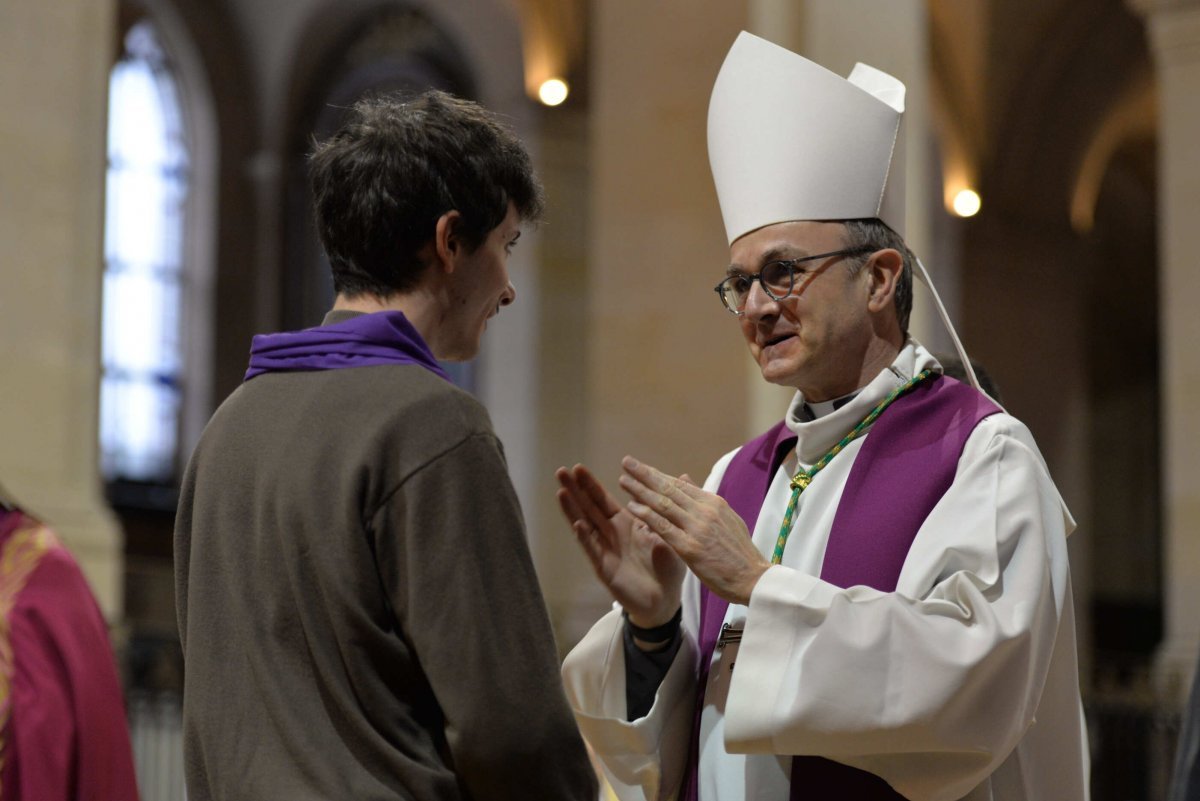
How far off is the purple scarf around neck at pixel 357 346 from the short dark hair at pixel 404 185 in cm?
9

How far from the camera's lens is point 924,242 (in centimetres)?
712

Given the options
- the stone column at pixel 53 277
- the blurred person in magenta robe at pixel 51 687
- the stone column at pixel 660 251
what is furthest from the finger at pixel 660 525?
the stone column at pixel 53 277

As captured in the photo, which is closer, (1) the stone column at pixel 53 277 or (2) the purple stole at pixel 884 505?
(2) the purple stole at pixel 884 505

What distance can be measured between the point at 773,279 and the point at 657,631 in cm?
61

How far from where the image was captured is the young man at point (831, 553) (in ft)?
8.10

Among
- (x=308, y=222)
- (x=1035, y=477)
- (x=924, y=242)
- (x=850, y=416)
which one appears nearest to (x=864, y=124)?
(x=850, y=416)

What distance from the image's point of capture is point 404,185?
7.34 feet

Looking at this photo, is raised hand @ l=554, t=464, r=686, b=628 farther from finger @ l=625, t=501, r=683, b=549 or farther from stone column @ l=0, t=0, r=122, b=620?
stone column @ l=0, t=0, r=122, b=620

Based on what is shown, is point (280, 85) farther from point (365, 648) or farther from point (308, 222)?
point (365, 648)

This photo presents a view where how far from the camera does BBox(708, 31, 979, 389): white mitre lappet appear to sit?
9.68ft

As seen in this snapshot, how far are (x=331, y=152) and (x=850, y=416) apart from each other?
3.37 feet

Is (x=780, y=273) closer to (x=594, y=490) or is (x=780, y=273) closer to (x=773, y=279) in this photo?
(x=773, y=279)

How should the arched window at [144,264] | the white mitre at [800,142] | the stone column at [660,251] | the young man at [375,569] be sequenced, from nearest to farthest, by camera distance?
the young man at [375,569] → the white mitre at [800,142] → the stone column at [660,251] → the arched window at [144,264]

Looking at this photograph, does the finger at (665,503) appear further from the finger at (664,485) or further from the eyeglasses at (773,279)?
the eyeglasses at (773,279)
